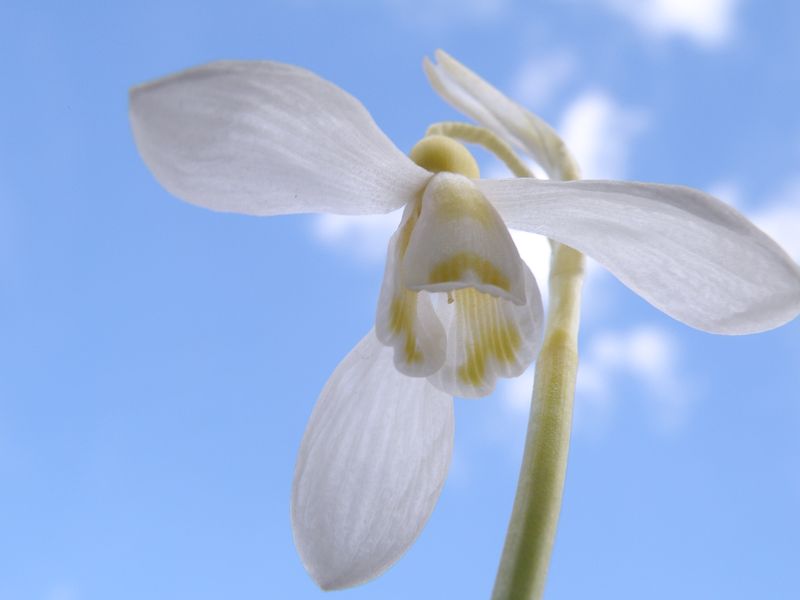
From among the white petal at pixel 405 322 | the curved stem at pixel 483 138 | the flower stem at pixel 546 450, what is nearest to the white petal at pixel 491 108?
the curved stem at pixel 483 138

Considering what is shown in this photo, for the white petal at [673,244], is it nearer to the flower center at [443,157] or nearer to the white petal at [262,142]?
the flower center at [443,157]

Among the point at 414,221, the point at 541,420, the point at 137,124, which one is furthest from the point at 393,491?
the point at 137,124

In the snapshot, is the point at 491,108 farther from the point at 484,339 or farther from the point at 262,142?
the point at 262,142

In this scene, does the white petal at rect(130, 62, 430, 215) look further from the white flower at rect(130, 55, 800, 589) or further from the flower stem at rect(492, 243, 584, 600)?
the flower stem at rect(492, 243, 584, 600)

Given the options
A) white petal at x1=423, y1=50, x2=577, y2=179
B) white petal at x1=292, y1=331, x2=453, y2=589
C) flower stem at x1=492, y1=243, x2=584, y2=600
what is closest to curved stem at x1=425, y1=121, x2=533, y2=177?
white petal at x1=423, y1=50, x2=577, y2=179

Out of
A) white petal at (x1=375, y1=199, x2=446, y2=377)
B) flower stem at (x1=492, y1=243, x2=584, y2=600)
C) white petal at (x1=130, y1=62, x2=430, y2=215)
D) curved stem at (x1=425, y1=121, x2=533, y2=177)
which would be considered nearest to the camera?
white petal at (x1=130, y1=62, x2=430, y2=215)

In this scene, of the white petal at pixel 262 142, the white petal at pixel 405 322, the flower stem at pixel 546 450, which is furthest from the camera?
the white petal at pixel 405 322
